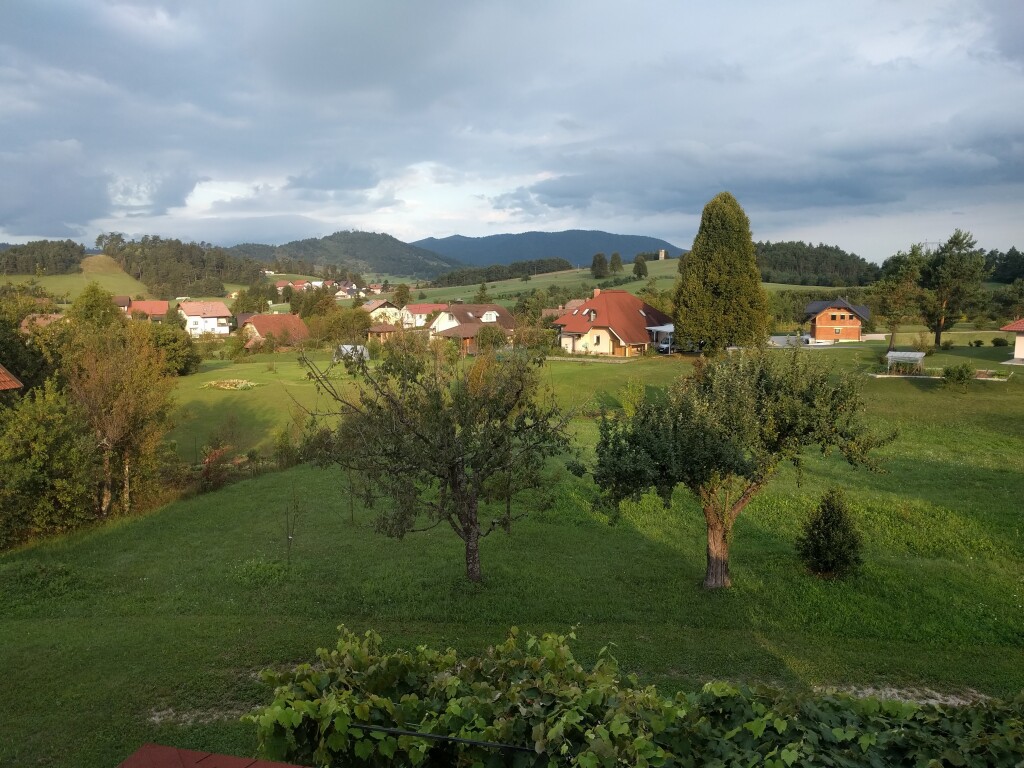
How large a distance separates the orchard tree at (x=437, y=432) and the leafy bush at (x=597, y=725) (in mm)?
6566

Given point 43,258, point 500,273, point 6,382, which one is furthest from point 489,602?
point 500,273

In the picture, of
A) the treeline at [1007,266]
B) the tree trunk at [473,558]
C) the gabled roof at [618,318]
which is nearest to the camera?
the tree trunk at [473,558]

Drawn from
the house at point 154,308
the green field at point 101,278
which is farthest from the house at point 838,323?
the green field at point 101,278

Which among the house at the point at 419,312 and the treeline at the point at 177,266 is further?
the treeline at the point at 177,266

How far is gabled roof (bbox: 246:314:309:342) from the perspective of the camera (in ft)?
238

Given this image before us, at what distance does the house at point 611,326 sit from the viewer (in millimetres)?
56406

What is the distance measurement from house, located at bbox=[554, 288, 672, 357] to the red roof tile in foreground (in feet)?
177

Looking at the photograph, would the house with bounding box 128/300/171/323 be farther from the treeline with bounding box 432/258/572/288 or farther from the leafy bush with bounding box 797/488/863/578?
the leafy bush with bounding box 797/488/863/578

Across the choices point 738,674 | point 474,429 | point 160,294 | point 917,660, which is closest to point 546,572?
point 474,429

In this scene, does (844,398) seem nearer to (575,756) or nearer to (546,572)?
(546,572)

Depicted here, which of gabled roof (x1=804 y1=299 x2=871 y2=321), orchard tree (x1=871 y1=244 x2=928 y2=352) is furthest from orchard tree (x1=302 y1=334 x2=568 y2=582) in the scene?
gabled roof (x1=804 y1=299 x2=871 y2=321)

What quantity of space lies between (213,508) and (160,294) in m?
119

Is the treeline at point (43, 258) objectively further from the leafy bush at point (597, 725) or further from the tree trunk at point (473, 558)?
the leafy bush at point (597, 725)

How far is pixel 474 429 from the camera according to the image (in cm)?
1170
